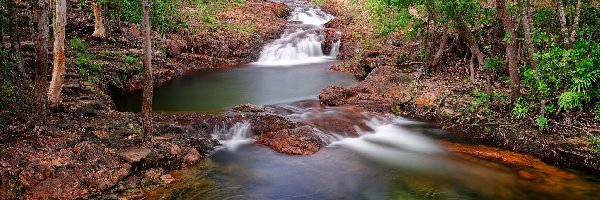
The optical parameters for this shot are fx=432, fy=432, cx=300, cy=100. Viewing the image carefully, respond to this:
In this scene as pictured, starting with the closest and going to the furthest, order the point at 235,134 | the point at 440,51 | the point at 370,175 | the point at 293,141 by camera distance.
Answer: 1. the point at 370,175
2. the point at 293,141
3. the point at 235,134
4. the point at 440,51

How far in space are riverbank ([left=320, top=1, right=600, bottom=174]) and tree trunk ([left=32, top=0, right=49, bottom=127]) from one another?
29.4 ft

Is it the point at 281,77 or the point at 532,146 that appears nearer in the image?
the point at 532,146

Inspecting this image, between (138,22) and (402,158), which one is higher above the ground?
(138,22)

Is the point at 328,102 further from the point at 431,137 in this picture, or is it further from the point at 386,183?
the point at 386,183

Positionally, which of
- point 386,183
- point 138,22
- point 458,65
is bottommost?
point 386,183

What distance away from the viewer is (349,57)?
24703 mm

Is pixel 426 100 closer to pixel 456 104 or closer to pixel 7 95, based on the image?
pixel 456 104

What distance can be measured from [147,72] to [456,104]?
905 cm

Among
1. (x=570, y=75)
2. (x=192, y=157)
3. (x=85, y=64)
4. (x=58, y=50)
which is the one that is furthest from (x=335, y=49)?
(x=58, y=50)

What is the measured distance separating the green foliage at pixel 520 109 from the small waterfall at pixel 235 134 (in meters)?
7.02

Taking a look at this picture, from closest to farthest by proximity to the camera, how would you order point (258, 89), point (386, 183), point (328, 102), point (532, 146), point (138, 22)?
point (386, 183) < point (532, 146) < point (328, 102) < point (258, 89) < point (138, 22)

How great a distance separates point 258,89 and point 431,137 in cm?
886

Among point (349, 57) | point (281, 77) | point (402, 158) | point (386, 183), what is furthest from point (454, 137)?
point (349, 57)

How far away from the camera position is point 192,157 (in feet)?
33.1
